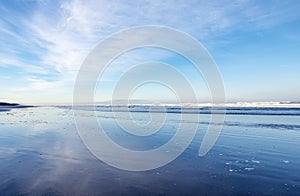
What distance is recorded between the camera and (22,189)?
234 inches

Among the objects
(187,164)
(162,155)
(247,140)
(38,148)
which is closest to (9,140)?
(38,148)

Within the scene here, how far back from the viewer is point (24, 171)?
752cm

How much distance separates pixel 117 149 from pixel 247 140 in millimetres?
7720

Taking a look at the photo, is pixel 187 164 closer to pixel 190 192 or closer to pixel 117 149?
pixel 190 192

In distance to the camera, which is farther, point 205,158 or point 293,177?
point 205,158

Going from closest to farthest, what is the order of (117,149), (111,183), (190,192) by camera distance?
1. (190,192)
2. (111,183)
3. (117,149)

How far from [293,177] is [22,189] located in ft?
25.7

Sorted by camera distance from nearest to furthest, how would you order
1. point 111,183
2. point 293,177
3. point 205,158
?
point 111,183
point 293,177
point 205,158

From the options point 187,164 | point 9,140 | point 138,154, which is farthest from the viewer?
point 9,140

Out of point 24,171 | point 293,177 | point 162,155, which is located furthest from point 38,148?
point 293,177

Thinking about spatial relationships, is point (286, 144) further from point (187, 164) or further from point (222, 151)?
Answer: point (187, 164)

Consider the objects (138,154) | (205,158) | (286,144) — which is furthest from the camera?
(286,144)

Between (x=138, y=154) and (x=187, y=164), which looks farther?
(x=138, y=154)

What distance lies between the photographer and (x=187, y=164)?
854cm
